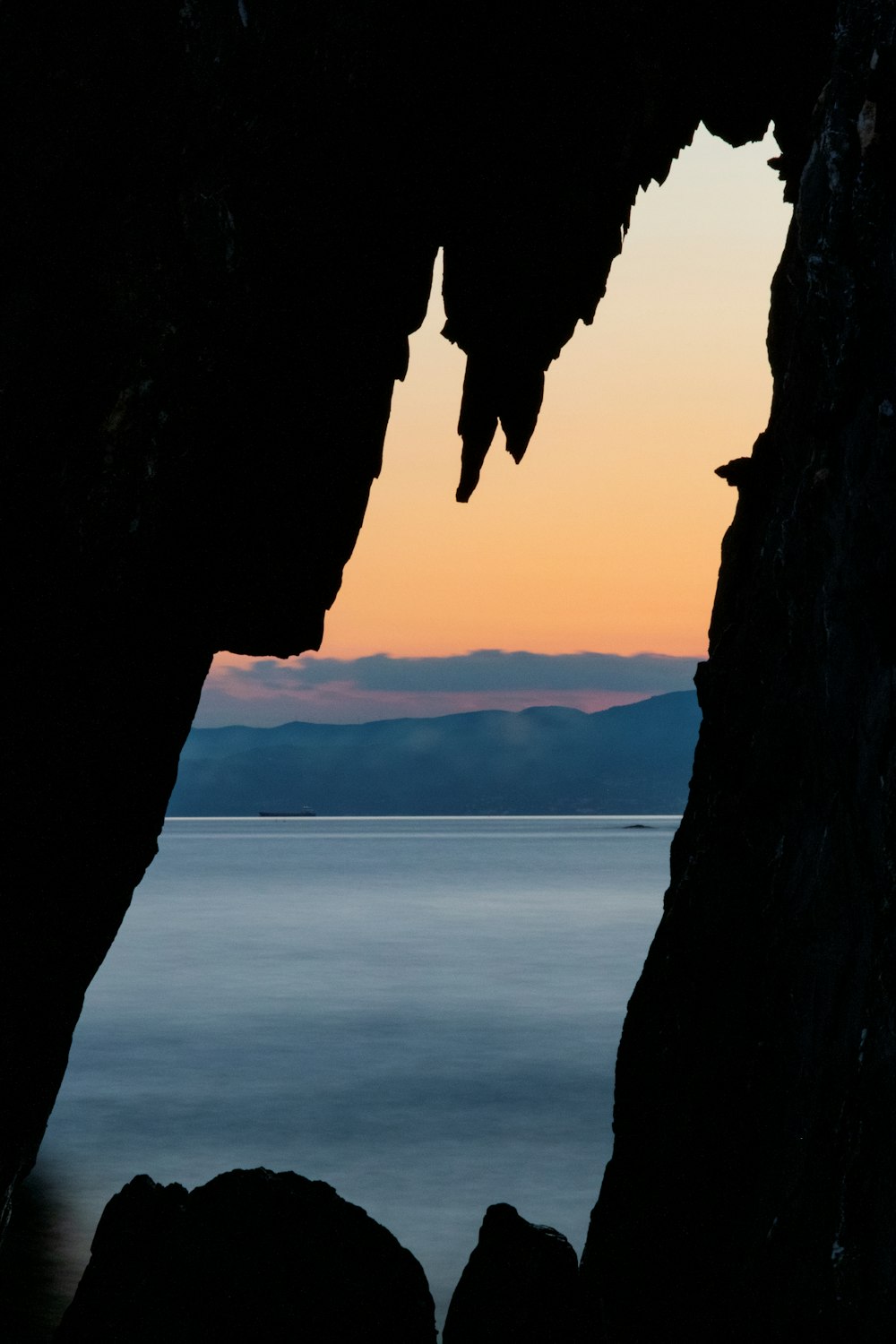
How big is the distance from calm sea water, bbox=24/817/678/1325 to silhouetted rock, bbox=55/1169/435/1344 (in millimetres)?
2430

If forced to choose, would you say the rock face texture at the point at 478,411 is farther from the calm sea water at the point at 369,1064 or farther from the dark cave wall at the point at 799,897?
the calm sea water at the point at 369,1064

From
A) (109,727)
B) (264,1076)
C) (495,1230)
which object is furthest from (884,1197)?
(264,1076)

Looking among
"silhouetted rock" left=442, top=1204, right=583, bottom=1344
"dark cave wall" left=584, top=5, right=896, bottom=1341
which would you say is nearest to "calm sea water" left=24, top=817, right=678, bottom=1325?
"silhouetted rock" left=442, top=1204, right=583, bottom=1344

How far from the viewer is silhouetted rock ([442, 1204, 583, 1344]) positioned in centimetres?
778

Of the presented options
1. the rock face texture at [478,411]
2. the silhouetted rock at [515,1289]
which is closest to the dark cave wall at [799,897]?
the rock face texture at [478,411]

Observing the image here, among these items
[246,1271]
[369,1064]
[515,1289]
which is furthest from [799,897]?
[369,1064]

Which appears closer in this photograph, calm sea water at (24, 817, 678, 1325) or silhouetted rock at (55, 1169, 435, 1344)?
silhouetted rock at (55, 1169, 435, 1344)

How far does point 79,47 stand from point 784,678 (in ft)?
19.2

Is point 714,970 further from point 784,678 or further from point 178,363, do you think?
point 178,363

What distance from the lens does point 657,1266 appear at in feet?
24.2

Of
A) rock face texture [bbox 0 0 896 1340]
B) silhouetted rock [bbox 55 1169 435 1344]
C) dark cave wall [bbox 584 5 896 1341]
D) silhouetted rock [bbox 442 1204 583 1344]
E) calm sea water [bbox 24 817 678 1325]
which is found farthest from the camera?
calm sea water [bbox 24 817 678 1325]

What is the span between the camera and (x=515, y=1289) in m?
7.95

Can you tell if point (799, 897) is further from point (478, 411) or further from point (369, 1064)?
point (369, 1064)

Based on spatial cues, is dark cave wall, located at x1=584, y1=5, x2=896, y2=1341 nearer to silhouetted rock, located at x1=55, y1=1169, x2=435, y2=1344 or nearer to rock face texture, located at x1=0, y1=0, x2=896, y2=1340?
rock face texture, located at x1=0, y1=0, x2=896, y2=1340
